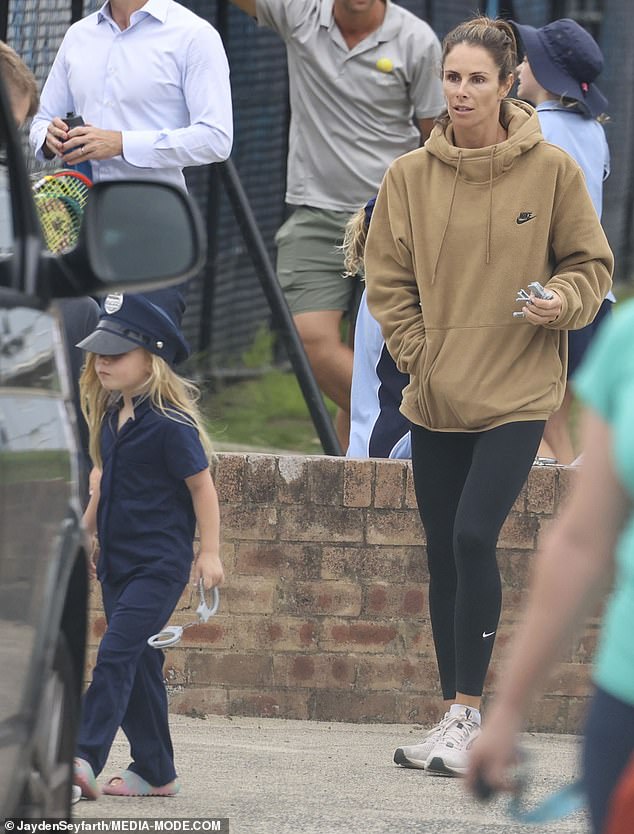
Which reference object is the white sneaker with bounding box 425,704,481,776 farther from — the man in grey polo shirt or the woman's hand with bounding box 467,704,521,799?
the woman's hand with bounding box 467,704,521,799

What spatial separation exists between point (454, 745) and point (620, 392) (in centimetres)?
301

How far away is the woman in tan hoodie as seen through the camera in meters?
5.11

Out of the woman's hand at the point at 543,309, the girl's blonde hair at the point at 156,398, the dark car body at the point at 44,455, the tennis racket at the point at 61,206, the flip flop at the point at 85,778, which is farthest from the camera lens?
the tennis racket at the point at 61,206

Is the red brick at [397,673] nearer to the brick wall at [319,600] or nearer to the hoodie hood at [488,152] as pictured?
the brick wall at [319,600]

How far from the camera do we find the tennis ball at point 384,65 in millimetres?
7152

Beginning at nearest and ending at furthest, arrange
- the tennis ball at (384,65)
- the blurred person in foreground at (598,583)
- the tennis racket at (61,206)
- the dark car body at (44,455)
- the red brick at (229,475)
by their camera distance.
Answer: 1. the blurred person in foreground at (598,583)
2. the dark car body at (44,455)
3. the tennis racket at (61,206)
4. the red brick at (229,475)
5. the tennis ball at (384,65)

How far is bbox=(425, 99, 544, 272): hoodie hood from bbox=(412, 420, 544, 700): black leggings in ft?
1.70

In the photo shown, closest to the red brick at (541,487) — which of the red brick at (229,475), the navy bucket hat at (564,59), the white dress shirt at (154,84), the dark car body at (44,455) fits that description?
the red brick at (229,475)

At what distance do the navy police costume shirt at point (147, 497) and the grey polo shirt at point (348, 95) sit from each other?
281cm

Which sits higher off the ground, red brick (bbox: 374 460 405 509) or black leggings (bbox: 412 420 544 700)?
black leggings (bbox: 412 420 544 700)

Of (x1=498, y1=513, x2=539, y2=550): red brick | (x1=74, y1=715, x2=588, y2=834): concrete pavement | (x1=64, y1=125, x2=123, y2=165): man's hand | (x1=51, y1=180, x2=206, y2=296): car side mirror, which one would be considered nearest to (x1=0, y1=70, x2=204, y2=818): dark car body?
(x1=51, y1=180, x2=206, y2=296): car side mirror

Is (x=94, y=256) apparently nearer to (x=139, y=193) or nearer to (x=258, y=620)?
(x=139, y=193)

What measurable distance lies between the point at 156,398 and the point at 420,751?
138 cm

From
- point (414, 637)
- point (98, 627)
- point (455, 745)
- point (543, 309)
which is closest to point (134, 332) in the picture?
point (543, 309)
